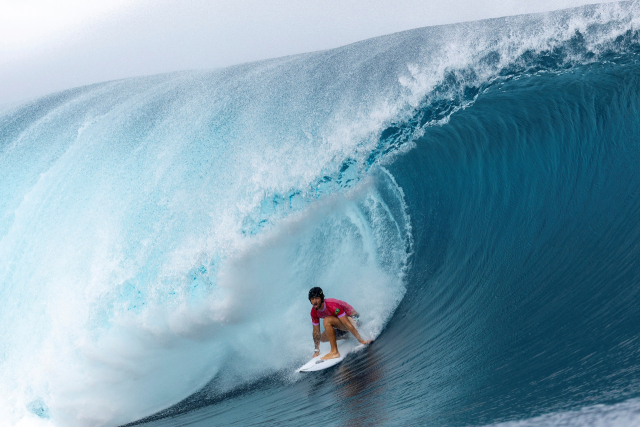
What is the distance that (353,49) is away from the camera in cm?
1354

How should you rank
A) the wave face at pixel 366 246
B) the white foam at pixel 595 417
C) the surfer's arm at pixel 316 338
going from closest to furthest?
the white foam at pixel 595 417 < the wave face at pixel 366 246 < the surfer's arm at pixel 316 338

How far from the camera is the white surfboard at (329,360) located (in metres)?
5.68

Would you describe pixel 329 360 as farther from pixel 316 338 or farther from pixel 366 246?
pixel 366 246

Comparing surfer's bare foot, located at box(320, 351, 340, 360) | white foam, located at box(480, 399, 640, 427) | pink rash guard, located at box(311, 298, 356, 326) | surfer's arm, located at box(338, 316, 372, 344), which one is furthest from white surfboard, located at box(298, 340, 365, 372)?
white foam, located at box(480, 399, 640, 427)

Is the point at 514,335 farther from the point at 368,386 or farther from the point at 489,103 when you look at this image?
the point at 489,103

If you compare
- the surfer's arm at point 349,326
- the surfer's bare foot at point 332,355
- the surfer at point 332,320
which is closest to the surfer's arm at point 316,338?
the surfer at point 332,320

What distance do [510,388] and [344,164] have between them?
534 cm

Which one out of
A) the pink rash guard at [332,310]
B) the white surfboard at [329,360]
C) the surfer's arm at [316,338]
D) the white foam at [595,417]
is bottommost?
the white foam at [595,417]

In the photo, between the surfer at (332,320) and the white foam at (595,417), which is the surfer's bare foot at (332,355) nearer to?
the surfer at (332,320)

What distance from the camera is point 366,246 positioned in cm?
746

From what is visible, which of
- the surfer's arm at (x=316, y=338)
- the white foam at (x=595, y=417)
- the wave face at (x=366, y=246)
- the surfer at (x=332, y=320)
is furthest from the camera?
the surfer's arm at (x=316, y=338)

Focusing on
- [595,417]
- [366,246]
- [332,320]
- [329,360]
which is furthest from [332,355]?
[595,417]

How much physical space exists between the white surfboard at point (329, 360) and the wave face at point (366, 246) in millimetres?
125

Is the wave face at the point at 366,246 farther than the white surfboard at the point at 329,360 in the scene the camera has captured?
No
